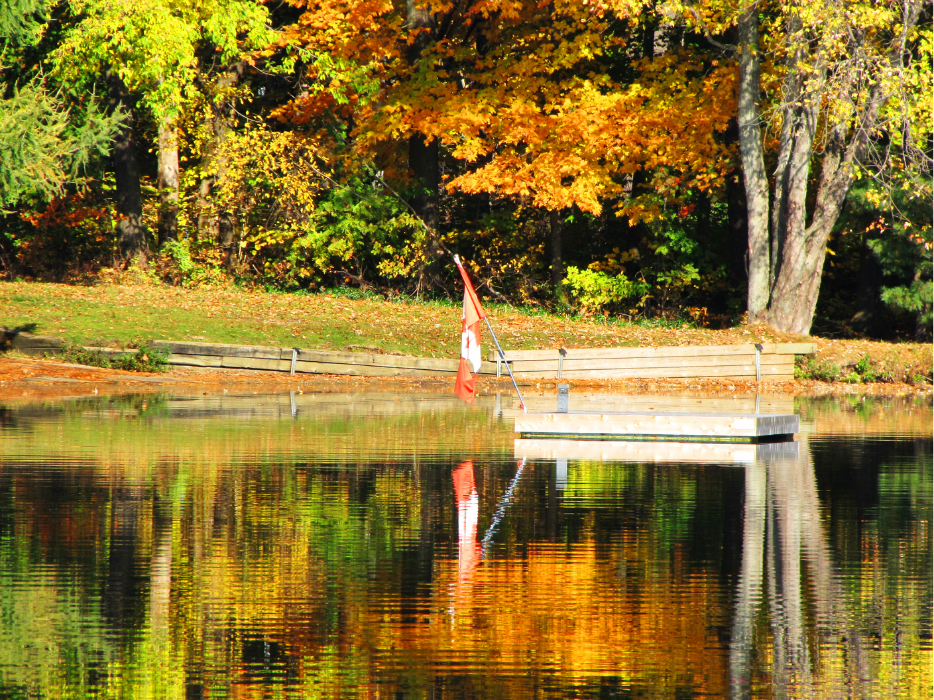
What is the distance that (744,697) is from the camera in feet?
20.1

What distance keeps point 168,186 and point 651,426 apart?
2534cm

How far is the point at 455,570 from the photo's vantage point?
8.82 meters

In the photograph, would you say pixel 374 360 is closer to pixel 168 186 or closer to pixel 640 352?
pixel 640 352

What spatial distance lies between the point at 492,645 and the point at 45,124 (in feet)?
101

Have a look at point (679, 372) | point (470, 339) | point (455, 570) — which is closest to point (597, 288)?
point (679, 372)

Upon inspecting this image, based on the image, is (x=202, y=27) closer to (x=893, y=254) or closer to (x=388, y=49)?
(x=388, y=49)

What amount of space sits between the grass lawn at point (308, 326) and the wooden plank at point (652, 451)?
12.9 meters

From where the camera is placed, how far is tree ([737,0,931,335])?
27.3m

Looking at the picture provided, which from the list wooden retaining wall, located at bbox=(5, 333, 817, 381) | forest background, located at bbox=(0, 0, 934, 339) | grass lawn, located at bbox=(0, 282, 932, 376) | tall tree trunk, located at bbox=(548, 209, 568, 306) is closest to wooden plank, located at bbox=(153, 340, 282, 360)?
wooden retaining wall, located at bbox=(5, 333, 817, 381)

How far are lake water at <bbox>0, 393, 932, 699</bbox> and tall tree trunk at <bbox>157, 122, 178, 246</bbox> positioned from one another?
23334 millimetres

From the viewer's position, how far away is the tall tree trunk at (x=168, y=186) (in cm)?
3806

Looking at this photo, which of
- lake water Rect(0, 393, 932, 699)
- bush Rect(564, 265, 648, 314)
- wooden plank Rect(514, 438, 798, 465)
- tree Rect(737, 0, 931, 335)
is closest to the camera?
lake water Rect(0, 393, 932, 699)

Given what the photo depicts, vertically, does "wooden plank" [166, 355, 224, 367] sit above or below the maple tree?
below

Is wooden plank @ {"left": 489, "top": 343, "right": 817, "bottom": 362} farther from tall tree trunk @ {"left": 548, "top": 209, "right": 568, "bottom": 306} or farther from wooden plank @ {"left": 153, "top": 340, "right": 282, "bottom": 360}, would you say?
tall tree trunk @ {"left": 548, "top": 209, "right": 568, "bottom": 306}
